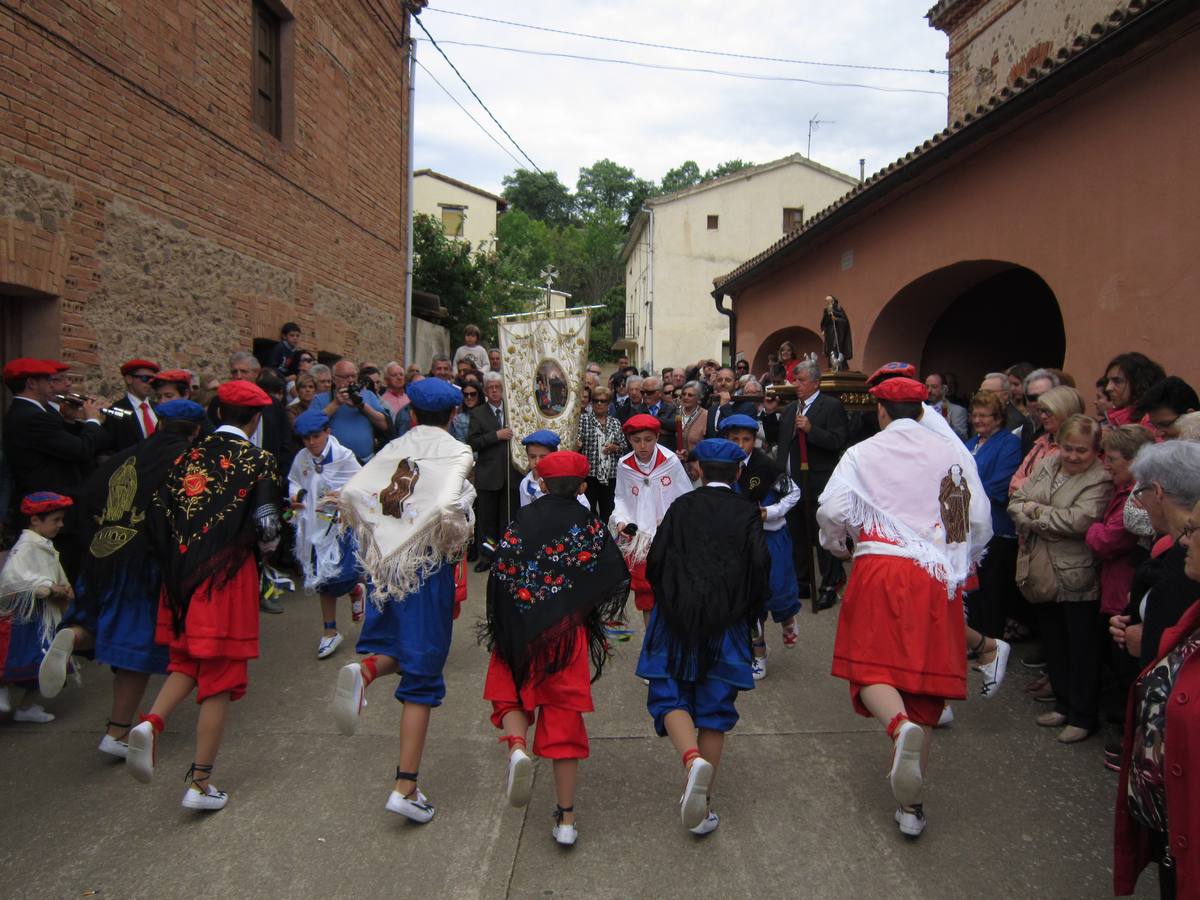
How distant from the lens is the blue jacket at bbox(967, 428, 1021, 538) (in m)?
5.23

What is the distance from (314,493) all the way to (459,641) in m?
1.51

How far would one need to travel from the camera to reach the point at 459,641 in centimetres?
609

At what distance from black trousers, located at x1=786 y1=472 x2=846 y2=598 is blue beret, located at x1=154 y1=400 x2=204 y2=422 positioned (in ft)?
13.9

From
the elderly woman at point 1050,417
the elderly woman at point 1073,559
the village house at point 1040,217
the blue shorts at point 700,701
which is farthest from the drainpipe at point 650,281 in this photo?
the blue shorts at point 700,701

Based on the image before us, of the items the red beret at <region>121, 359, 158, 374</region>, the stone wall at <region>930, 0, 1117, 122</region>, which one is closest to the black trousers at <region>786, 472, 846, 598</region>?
the red beret at <region>121, 359, 158, 374</region>

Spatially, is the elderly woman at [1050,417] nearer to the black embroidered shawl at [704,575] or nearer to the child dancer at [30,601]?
the black embroidered shawl at [704,575]

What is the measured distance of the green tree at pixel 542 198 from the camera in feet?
226

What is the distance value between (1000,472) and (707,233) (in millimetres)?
28382

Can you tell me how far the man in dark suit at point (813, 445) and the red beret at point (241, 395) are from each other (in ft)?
13.4

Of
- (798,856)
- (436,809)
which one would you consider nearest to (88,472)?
(436,809)

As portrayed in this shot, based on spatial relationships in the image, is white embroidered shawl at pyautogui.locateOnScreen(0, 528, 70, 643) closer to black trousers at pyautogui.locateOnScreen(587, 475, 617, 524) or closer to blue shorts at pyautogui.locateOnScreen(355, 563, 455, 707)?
blue shorts at pyautogui.locateOnScreen(355, 563, 455, 707)

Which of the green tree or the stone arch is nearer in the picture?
the stone arch

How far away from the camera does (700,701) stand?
3.47 meters

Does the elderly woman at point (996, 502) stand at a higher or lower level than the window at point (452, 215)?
lower
